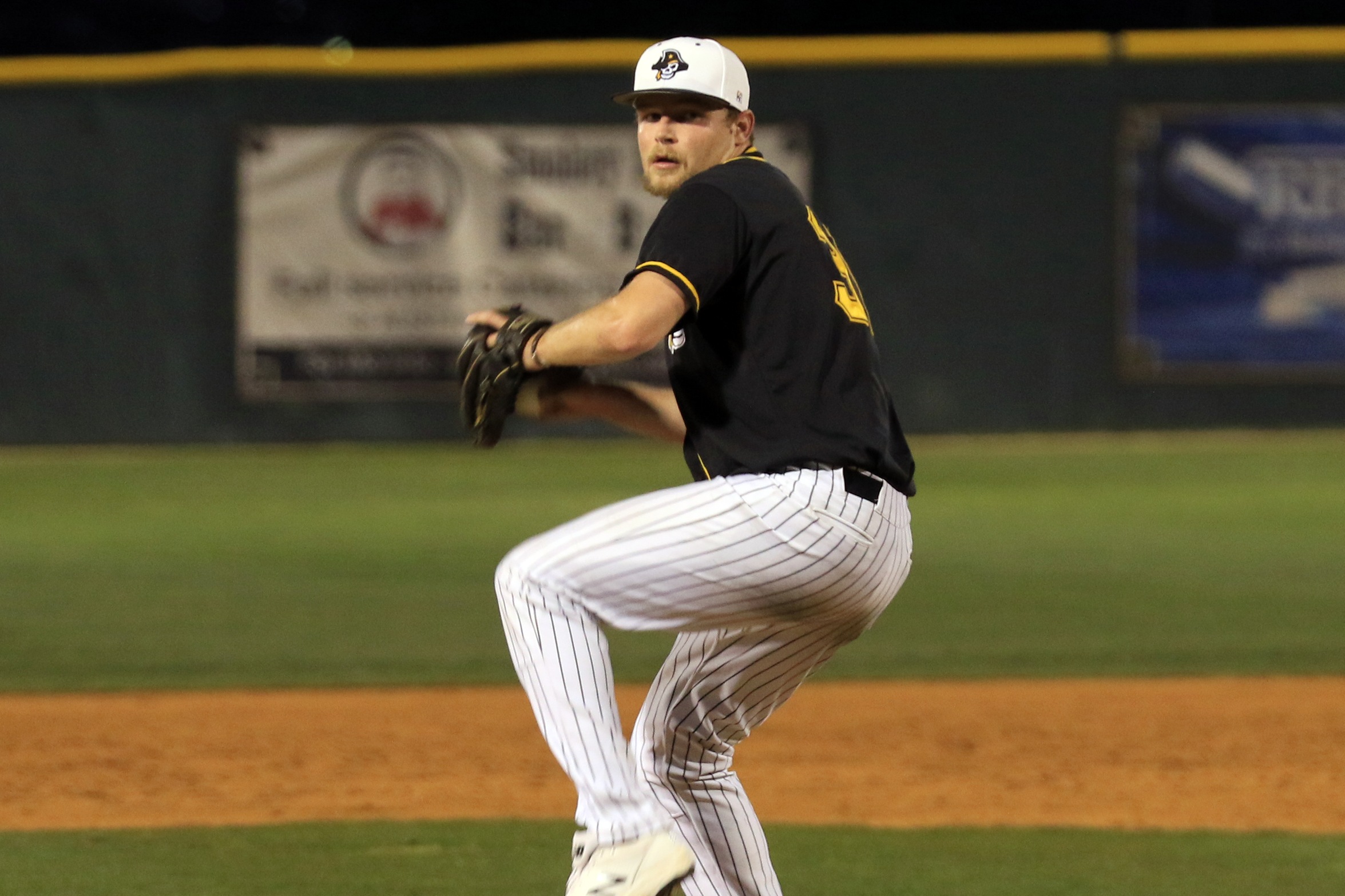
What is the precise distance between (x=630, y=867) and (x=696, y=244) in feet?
2.89

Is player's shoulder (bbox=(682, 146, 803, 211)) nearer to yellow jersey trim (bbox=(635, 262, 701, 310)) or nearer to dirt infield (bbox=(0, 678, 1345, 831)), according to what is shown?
yellow jersey trim (bbox=(635, 262, 701, 310))

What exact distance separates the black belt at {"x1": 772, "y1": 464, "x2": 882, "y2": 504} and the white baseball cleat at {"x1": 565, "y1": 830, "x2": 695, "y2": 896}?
1.85ft

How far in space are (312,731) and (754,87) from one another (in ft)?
29.8

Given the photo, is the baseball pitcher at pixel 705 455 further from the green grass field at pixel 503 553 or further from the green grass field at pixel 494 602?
the green grass field at pixel 503 553

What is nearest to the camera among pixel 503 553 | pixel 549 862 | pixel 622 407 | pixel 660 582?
pixel 660 582

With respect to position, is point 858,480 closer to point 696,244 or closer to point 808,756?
point 696,244

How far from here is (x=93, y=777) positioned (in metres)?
4.99

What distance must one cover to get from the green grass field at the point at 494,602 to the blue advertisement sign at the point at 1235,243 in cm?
65

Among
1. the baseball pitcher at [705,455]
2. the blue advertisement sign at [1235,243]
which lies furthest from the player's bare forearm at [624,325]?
the blue advertisement sign at [1235,243]

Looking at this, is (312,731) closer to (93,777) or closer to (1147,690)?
(93,777)

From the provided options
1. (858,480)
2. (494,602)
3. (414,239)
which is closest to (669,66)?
(858,480)

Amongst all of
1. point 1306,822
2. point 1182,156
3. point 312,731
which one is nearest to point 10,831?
point 312,731

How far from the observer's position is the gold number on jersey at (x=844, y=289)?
2824 millimetres

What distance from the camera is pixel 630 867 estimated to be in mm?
2615
